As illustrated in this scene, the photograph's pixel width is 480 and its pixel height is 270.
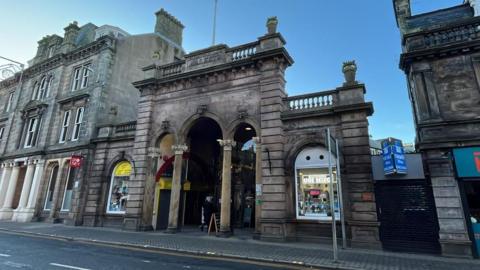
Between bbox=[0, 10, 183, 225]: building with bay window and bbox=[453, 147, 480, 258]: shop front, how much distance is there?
1801 centimetres

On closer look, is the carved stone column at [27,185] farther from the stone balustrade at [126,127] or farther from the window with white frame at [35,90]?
the stone balustrade at [126,127]

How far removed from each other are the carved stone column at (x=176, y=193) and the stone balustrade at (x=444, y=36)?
42.6 ft

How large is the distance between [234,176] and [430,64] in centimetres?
1314

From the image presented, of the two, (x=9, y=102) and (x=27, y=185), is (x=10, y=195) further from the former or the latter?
(x=9, y=102)

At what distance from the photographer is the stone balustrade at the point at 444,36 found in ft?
36.8

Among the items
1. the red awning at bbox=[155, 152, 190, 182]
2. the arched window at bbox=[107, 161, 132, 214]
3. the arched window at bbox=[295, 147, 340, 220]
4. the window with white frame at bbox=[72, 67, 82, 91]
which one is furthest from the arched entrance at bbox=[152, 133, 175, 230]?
the window with white frame at bbox=[72, 67, 82, 91]

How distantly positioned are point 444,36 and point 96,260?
1606 centimetres

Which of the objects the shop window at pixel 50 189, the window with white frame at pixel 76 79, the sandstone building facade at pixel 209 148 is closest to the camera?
the sandstone building facade at pixel 209 148

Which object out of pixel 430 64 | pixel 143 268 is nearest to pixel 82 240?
pixel 143 268

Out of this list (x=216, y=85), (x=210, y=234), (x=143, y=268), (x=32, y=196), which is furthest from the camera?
(x=32, y=196)

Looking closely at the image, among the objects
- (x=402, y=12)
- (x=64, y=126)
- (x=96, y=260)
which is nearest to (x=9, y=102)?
(x=64, y=126)

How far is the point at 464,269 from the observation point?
758cm

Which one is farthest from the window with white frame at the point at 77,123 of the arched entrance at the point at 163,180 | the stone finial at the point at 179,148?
the stone finial at the point at 179,148

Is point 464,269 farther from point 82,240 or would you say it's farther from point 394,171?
point 82,240
